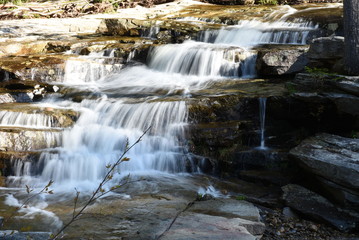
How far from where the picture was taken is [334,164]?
17.9 feet

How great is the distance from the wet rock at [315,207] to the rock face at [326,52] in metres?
3.25

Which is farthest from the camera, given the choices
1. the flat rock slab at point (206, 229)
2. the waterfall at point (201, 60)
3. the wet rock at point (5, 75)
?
the wet rock at point (5, 75)

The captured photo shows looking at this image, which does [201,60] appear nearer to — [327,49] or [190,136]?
[327,49]

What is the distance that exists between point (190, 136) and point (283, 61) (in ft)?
11.0

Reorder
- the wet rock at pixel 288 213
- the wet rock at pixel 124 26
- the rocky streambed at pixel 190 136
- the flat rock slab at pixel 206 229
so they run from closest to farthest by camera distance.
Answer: the flat rock slab at pixel 206 229 < the rocky streambed at pixel 190 136 < the wet rock at pixel 288 213 < the wet rock at pixel 124 26

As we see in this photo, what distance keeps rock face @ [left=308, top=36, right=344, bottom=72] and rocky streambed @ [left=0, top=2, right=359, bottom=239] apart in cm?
2

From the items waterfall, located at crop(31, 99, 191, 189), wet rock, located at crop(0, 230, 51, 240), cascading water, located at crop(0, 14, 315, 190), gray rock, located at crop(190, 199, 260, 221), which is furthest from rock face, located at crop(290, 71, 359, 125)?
wet rock, located at crop(0, 230, 51, 240)

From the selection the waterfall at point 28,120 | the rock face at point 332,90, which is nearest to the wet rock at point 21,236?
the waterfall at point 28,120

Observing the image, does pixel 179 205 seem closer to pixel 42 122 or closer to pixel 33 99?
pixel 42 122

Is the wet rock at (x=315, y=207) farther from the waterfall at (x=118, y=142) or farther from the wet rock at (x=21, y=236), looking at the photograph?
the wet rock at (x=21, y=236)

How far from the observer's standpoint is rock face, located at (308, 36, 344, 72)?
310 inches

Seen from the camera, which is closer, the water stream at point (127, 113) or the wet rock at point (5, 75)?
the water stream at point (127, 113)

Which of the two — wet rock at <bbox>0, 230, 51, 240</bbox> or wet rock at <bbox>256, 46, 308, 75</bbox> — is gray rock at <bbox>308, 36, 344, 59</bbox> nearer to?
wet rock at <bbox>256, 46, 308, 75</bbox>

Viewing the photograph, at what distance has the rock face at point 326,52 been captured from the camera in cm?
788
